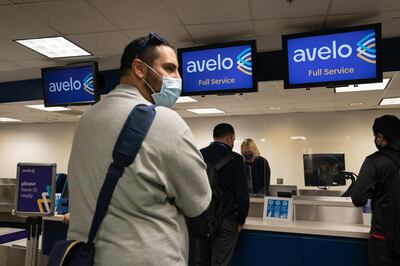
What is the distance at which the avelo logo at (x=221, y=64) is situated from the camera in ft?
10.8

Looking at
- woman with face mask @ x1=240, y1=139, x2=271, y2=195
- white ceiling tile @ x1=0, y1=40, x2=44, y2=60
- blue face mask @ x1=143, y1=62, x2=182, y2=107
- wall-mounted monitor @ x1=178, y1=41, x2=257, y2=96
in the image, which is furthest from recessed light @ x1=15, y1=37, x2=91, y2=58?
blue face mask @ x1=143, y1=62, x2=182, y2=107

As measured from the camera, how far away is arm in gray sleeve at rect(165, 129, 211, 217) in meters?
0.89

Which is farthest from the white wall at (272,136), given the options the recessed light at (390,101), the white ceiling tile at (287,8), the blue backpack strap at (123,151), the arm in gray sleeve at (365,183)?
the blue backpack strap at (123,151)

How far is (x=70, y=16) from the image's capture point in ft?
9.63

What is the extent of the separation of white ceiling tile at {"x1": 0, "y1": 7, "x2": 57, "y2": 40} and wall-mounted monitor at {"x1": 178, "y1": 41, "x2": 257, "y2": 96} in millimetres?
1316

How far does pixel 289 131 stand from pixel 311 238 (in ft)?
21.8

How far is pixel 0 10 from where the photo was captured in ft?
9.22

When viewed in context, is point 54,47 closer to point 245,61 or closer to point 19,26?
point 19,26

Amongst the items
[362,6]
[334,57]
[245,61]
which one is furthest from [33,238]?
[362,6]

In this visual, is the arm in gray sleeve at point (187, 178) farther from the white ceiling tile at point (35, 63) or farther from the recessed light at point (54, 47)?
the white ceiling tile at point (35, 63)

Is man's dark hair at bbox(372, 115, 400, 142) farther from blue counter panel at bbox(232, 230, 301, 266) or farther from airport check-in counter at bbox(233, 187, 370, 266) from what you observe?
blue counter panel at bbox(232, 230, 301, 266)

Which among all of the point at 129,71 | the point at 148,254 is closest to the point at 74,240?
the point at 148,254

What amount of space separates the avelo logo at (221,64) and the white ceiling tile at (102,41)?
764 mm

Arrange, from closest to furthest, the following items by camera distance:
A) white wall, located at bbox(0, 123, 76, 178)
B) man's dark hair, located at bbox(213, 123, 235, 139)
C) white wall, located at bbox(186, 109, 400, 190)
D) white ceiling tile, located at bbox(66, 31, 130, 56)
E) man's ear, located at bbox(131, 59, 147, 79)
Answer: man's ear, located at bbox(131, 59, 147, 79) < man's dark hair, located at bbox(213, 123, 235, 139) < white ceiling tile, located at bbox(66, 31, 130, 56) < white wall, located at bbox(186, 109, 400, 190) < white wall, located at bbox(0, 123, 76, 178)
